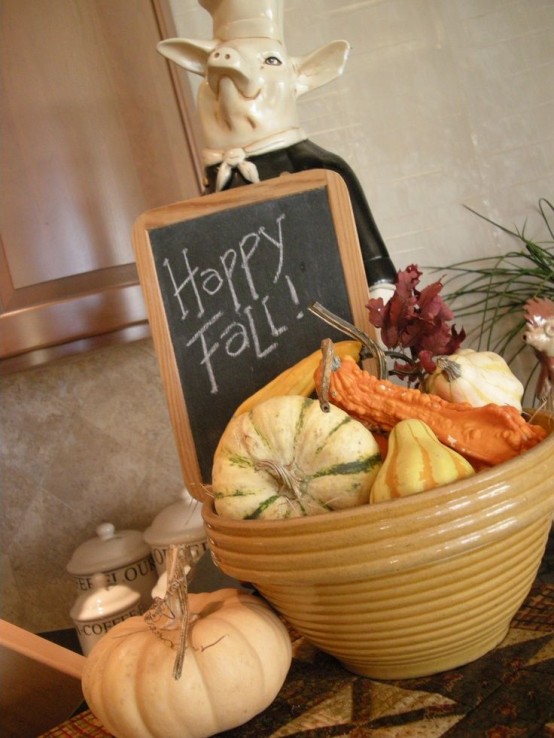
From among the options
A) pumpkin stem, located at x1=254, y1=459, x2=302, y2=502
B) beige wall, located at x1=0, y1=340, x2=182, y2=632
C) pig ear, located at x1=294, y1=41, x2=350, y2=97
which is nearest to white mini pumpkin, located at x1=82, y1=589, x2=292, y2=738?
pumpkin stem, located at x1=254, y1=459, x2=302, y2=502

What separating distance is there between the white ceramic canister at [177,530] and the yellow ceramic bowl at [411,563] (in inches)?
21.0

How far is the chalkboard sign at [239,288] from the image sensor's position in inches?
29.5

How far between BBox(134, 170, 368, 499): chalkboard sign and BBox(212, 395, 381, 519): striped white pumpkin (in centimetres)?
22

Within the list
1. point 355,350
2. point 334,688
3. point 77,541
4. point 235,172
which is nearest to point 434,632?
point 334,688

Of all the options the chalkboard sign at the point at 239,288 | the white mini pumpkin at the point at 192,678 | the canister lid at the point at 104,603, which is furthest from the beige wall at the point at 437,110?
the white mini pumpkin at the point at 192,678

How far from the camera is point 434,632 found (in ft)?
1.60

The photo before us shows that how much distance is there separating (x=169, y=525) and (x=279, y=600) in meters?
0.58

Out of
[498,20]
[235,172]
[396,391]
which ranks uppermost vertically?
[498,20]

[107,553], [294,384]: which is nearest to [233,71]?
[294,384]

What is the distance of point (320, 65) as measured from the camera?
2.84 ft

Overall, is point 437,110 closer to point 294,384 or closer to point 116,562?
point 294,384

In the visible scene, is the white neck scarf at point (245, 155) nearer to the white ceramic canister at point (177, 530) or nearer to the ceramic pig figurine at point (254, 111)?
the ceramic pig figurine at point (254, 111)

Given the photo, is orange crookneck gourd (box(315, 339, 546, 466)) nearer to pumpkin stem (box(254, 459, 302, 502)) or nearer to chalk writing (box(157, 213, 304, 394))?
pumpkin stem (box(254, 459, 302, 502))

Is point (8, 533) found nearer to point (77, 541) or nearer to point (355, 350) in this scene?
point (77, 541)
